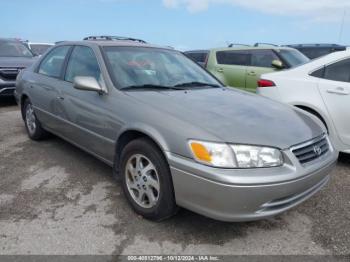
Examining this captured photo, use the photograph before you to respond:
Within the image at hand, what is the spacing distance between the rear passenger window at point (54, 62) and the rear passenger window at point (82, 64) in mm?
262

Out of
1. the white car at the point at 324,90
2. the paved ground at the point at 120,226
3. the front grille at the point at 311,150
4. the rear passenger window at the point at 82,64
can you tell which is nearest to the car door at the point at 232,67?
the white car at the point at 324,90

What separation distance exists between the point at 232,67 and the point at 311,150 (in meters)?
5.51

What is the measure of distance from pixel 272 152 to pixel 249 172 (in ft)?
0.87

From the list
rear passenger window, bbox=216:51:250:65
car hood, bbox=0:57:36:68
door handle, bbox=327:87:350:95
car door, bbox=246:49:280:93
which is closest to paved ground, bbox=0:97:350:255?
door handle, bbox=327:87:350:95

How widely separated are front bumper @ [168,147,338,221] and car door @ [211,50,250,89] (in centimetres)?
545

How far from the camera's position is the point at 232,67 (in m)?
8.22

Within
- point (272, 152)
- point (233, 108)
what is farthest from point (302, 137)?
point (233, 108)

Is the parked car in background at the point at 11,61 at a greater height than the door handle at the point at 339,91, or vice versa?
the door handle at the point at 339,91

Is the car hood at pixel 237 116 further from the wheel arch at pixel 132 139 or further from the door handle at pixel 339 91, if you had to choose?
the door handle at pixel 339 91

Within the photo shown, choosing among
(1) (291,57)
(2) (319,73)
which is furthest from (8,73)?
(2) (319,73)

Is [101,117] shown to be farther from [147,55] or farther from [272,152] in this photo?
[272,152]

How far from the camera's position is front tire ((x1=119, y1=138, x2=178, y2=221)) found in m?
2.86

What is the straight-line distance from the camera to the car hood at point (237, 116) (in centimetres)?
272

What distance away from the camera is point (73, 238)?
2.86 m
